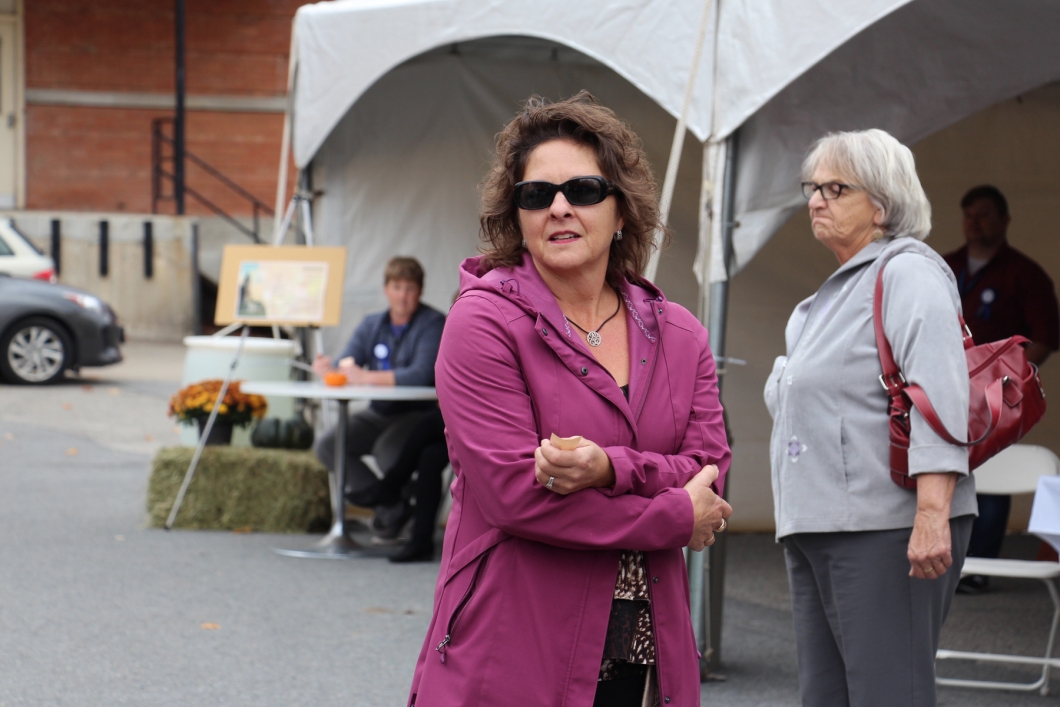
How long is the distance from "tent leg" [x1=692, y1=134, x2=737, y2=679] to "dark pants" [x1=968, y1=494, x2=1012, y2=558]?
189 cm

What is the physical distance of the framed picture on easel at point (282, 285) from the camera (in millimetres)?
7043

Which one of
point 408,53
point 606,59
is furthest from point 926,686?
point 408,53

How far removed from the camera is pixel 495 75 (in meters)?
7.27

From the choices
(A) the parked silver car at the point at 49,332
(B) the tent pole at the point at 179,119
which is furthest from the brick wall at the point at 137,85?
(A) the parked silver car at the point at 49,332

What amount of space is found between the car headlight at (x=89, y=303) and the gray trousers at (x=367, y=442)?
652cm

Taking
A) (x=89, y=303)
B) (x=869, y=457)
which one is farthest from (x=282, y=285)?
(x=89, y=303)

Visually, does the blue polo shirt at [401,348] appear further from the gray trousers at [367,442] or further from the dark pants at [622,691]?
the dark pants at [622,691]

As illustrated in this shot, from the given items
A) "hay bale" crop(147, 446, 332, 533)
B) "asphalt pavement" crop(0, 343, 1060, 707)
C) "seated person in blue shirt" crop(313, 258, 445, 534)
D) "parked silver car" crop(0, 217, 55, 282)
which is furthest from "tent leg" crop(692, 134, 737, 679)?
"parked silver car" crop(0, 217, 55, 282)

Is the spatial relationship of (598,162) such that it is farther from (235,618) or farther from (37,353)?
(37,353)

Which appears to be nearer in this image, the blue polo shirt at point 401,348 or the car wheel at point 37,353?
the blue polo shirt at point 401,348

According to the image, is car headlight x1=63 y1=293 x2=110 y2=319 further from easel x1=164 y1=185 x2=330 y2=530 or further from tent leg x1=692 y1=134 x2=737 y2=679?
tent leg x1=692 y1=134 x2=737 y2=679

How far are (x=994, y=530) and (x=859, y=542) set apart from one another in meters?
3.27

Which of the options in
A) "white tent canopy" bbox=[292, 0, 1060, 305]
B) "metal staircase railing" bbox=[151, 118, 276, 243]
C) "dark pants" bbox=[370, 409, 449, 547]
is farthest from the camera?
"metal staircase railing" bbox=[151, 118, 276, 243]

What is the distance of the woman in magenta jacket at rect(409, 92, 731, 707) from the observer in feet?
6.55
